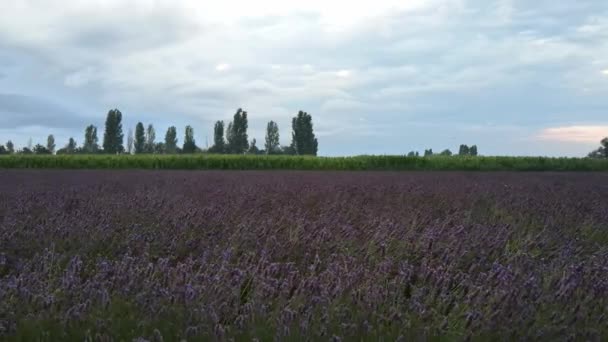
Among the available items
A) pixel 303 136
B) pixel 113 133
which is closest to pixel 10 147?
pixel 113 133

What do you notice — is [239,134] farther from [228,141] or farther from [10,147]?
[10,147]

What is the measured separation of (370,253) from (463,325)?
1.20 meters

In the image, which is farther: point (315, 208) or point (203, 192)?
point (203, 192)

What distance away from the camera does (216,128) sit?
194 ft

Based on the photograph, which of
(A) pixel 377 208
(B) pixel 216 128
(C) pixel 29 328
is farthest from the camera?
(B) pixel 216 128

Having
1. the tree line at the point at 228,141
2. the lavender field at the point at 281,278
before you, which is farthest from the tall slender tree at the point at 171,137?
the lavender field at the point at 281,278

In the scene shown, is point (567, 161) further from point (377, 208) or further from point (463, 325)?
point (463, 325)

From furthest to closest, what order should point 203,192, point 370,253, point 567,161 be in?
1. point 567,161
2. point 203,192
3. point 370,253

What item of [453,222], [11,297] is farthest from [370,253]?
[11,297]

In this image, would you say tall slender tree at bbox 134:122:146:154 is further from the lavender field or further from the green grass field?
the lavender field

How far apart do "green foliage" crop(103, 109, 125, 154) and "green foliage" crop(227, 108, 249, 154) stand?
11.7 metres

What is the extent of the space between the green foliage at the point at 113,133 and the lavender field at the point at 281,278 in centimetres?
5066

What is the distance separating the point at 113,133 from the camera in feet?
175

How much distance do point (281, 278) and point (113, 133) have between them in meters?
54.5
